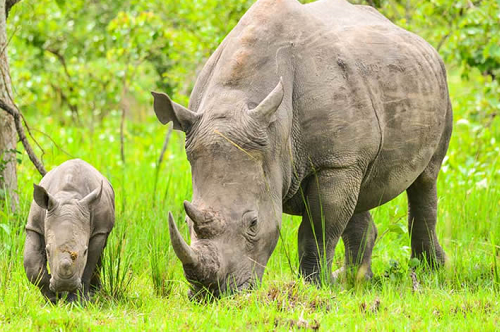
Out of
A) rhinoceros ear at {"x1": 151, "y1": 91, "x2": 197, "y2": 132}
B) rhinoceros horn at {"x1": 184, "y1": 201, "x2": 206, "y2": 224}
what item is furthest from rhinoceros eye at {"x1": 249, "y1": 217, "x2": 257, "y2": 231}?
rhinoceros ear at {"x1": 151, "y1": 91, "x2": 197, "y2": 132}

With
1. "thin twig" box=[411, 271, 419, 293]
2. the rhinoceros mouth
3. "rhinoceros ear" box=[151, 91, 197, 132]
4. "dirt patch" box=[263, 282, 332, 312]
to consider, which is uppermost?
"rhinoceros ear" box=[151, 91, 197, 132]

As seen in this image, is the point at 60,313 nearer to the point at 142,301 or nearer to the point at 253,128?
the point at 142,301

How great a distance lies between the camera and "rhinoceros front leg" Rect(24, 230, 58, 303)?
5.00 metres

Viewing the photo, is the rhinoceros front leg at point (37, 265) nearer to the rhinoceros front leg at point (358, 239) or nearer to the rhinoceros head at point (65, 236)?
the rhinoceros head at point (65, 236)

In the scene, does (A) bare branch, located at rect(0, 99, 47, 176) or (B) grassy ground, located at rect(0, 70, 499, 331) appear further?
(A) bare branch, located at rect(0, 99, 47, 176)

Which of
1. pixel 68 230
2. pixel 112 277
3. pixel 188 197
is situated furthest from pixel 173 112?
pixel 188 197

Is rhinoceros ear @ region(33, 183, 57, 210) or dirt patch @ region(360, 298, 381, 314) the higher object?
rhinoceros ear @ region(33, 183, 57, 210)

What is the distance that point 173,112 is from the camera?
16.2 ft

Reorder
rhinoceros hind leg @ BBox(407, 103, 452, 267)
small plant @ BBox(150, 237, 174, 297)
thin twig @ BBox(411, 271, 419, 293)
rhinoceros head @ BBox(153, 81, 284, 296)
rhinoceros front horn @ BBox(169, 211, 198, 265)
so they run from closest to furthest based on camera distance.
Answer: rhinoceros front horn @ BBox(169, 211, 198, 265) < rhinoceros head @ BBox(153, 81, 284, 296) < small plant @ BBox(150, 237, 174, 297) < thin twig @ BBox(411, 271, 419, 293) < rhinoceros hind leg @ BBox(407, 103, 452, 267)

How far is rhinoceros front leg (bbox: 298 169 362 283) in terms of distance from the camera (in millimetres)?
5297

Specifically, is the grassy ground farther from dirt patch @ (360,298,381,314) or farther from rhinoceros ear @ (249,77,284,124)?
rhinoceros ear @ (249,77,284,124)

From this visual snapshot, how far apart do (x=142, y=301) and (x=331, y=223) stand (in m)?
1.28

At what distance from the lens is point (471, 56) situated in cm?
923

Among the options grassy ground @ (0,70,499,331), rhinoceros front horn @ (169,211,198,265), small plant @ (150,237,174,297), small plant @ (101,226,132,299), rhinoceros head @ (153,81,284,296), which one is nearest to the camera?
rhinoceros front horn @ (169,211,198,265)
